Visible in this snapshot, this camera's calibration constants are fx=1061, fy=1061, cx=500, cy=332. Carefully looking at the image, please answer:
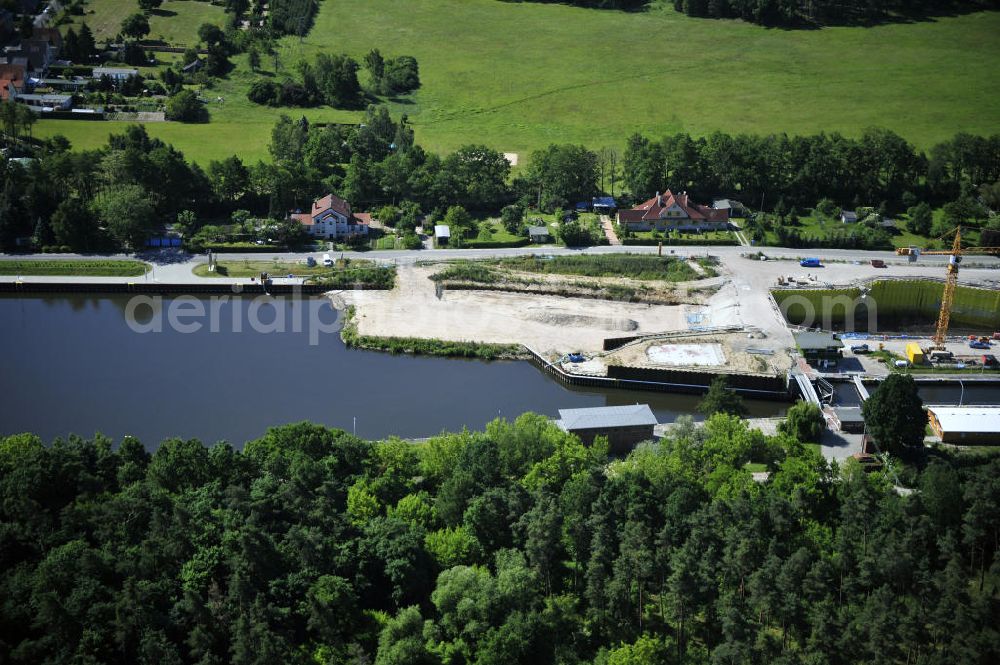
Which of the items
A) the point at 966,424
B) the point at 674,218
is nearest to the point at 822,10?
the point at 674,218

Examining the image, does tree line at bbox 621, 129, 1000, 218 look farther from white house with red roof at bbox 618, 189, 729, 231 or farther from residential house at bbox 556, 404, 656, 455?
residential house at bbox 556, 404, 656, 455

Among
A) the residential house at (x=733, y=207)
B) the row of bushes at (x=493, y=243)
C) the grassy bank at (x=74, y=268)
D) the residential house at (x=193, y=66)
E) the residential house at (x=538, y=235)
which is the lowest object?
the grassy bank at (x=74, y=268)

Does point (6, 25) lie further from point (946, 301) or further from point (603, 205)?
point (946, 301)

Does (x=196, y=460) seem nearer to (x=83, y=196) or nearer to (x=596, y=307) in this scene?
(x=596, y=307)

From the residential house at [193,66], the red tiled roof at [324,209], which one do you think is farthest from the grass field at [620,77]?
the red tiled roof at [324,209]

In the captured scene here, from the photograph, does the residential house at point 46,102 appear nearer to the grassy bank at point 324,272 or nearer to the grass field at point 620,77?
the grass field at point 620,77
